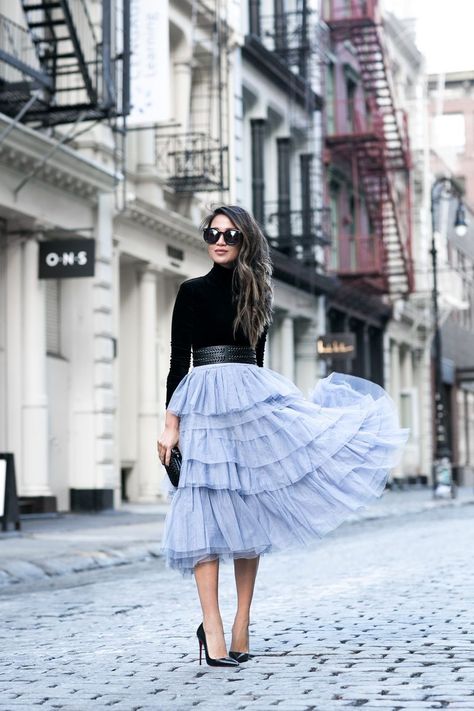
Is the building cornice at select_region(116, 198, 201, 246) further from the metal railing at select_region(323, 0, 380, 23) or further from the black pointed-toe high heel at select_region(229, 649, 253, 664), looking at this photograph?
the black pointed-toe high heel at select_region(229, 649, 253, 664)

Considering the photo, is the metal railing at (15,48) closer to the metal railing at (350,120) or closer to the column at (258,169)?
the column at (258,169)

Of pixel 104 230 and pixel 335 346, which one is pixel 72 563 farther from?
pixel 335 346

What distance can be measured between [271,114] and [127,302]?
961 cm

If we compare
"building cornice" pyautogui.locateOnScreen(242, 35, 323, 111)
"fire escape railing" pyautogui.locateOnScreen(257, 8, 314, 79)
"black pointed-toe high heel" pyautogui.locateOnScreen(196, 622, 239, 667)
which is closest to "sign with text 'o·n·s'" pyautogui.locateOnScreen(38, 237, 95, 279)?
"building cornice" pyautogui.locateOnScreen(242, 35, 323, 111)

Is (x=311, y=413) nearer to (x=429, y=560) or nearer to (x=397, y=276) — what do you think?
(x=429, y=560)

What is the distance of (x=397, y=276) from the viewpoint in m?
42.1

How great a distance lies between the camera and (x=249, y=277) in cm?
657

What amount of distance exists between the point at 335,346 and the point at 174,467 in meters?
26.5

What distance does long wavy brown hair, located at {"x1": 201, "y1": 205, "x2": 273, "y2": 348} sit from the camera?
6547 millimetres

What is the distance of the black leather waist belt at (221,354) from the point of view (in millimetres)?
6570

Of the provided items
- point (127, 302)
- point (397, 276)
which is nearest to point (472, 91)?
point (397, 276)

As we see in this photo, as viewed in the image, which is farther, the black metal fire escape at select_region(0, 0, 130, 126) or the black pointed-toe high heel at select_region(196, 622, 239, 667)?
the black metal fire escape at select_region(0, 0, 130, 126)

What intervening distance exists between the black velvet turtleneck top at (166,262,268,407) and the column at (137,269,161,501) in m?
19.8

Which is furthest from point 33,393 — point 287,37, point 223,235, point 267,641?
point 287,37
